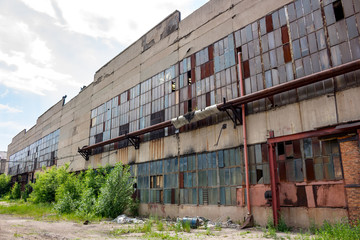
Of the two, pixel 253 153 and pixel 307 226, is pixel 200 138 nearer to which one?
pixel 253 153

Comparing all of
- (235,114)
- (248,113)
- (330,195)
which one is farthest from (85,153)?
(330,195)

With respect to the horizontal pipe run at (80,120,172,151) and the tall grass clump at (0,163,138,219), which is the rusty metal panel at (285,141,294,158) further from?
the tall grass clump at (0,163,138,219)

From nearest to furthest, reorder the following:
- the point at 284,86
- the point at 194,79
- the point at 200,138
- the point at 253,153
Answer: the point at 284,86
the point at 253,153
the point at 200,138
the point at 194,79

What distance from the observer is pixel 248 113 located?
37.8ft

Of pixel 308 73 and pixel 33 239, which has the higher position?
pixel 308 73

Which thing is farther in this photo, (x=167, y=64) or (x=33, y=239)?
(x=167, y=64)

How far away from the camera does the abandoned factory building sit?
894 centimetres

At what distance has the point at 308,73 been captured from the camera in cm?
984

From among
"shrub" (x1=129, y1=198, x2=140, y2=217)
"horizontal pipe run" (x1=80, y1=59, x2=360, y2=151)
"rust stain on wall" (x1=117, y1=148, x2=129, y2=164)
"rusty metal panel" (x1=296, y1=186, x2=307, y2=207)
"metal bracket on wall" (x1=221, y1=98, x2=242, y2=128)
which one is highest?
"horizontal pipe run" (x1=80, y1=59, x2=360, y2=151)

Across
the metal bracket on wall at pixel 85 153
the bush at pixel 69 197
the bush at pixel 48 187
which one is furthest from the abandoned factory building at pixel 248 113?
the bush at pixel 48 187

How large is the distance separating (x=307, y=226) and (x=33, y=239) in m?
8.96

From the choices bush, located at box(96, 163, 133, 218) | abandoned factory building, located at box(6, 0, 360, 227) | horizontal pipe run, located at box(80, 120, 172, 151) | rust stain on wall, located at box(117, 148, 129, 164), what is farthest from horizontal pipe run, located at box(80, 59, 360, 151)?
rust stain on wall, located at box(117, 148, 129, 164)

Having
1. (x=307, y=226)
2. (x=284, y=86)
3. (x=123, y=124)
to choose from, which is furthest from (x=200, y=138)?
(x=123, y=124)

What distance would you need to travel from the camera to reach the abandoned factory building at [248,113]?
894 centimetres
